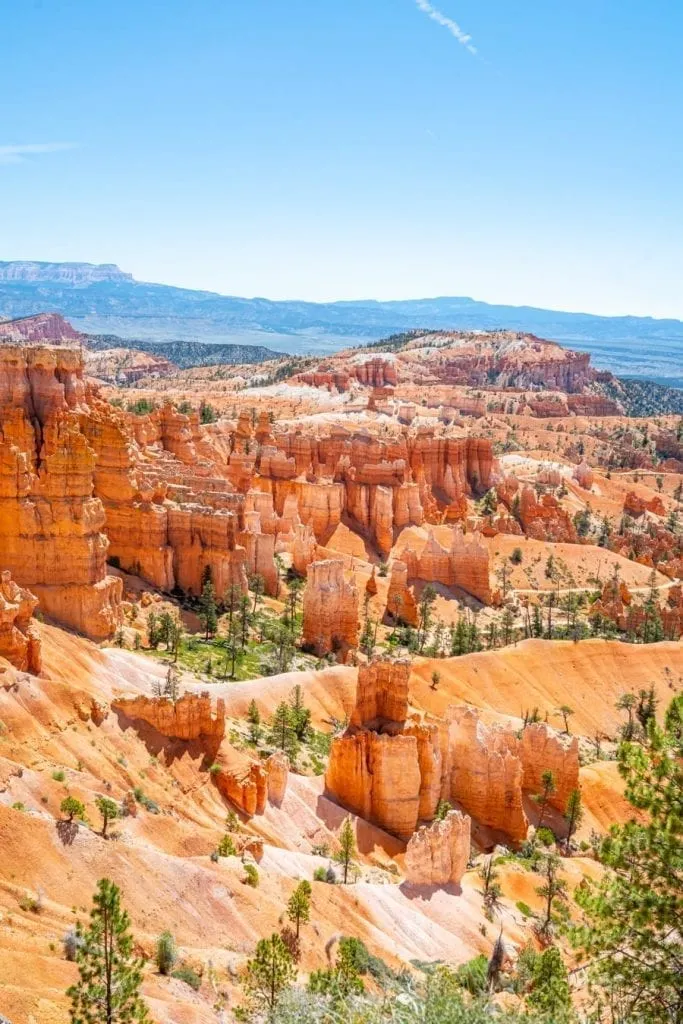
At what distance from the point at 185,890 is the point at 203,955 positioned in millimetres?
1991

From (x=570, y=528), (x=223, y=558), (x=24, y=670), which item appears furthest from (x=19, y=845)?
(x=570, y=528)

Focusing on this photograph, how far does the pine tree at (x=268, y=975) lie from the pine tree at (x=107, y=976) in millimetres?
2902

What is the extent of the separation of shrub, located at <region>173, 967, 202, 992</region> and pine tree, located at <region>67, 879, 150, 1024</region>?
2.21 m

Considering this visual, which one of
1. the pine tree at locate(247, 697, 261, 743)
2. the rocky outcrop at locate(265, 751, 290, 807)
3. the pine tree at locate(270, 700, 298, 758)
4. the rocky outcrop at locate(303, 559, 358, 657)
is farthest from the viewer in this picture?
the rocky outcrop at locate(303, 559, 358, 657)

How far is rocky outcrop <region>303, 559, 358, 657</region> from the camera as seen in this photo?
48844 mm

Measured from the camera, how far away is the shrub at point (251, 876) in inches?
846

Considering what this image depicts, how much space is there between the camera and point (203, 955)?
17.9m

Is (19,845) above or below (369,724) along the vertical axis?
above

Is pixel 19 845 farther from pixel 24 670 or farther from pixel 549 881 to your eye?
pixel 549 881

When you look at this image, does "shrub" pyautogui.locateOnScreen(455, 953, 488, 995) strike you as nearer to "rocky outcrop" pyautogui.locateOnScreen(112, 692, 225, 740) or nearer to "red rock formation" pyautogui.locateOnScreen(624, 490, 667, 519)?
"rocky outcrop" pyautogui.locateOnScreen(112, 692, 225, 740)

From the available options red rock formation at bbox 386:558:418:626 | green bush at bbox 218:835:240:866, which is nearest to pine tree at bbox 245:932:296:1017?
green bush at bbox 218:835:240:866

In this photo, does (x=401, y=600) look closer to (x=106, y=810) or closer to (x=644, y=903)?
(x=106, y=810)

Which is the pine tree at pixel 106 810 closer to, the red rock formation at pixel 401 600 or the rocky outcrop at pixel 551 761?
the rocky outcrop at pixel 551 761

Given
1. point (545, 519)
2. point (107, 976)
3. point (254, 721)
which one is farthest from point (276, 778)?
point (545, 519)
